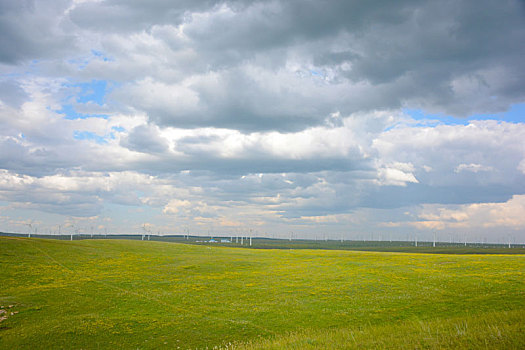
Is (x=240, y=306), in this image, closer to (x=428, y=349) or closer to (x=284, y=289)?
(x=284, y=289)

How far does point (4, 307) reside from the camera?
36188 millimetres

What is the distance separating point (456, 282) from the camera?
43000mm

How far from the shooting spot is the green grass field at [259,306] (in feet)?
57.6

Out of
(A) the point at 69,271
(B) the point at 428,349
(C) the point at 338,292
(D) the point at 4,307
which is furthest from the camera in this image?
(A) the point at 69,271

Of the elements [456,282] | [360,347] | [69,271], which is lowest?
[69,271]

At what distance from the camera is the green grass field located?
17.5 meters

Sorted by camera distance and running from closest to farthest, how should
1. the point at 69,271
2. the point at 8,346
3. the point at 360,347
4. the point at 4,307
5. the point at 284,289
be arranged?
the point at 360,347, the point at 8,346, the point at 4,307, the point at 284,289, the point at 69,271

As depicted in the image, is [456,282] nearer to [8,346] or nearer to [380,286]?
[380,286]

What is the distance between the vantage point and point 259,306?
3747 centimetres

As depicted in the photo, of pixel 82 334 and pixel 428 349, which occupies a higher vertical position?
pixel 428 349

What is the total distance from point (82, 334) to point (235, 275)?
3067cm

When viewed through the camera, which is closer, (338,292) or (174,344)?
(174,344)

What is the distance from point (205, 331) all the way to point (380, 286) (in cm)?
2500

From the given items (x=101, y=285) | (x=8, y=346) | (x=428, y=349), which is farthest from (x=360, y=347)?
(x=101, y=285)
